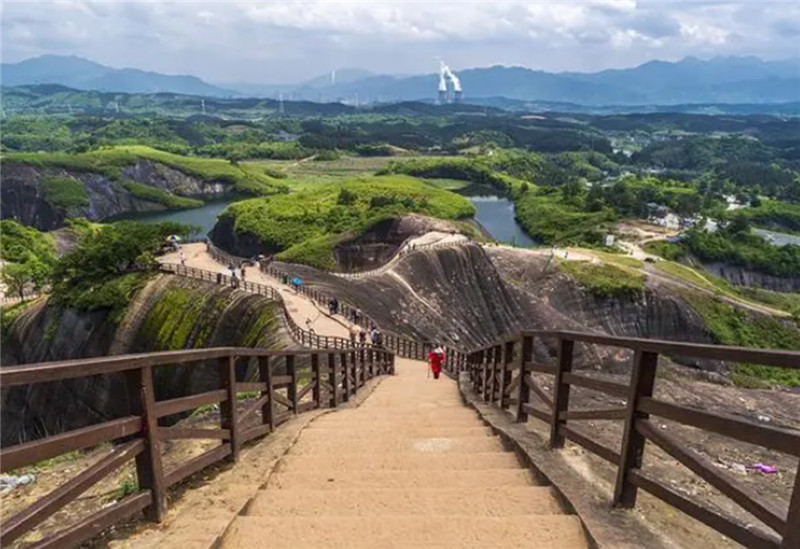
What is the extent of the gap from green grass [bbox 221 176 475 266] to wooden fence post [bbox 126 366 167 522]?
5037cm

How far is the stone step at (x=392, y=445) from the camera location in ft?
20.8

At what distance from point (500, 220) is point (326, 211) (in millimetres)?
42823

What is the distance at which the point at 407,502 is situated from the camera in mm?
4527

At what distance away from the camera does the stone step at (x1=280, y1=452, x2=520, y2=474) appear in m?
5.60

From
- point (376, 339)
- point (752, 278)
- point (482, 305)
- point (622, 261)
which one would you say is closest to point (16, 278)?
point (482, 305)

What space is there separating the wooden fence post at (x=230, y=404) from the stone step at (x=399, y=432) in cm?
128

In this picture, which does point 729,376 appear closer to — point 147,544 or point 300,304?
point 300,304

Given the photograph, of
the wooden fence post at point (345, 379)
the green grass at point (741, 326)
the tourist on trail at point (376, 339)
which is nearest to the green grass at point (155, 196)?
the green grass at point (741, 326)

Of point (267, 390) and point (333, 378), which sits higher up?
point (267, 390)

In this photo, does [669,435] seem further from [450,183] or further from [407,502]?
[450,183]

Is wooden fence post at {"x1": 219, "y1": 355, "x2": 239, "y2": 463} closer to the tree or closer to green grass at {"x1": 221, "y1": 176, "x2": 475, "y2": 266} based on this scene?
green grass at {"x1": 221, "y1": 176, "x2": 475, "y2": 266}

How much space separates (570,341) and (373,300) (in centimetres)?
2715

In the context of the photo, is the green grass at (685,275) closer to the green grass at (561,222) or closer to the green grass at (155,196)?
the green grass at (561,222)

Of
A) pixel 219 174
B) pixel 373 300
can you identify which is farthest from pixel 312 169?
pixel 373 300
